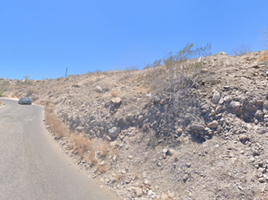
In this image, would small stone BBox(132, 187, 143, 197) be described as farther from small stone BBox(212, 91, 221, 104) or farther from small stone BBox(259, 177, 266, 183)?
small stone BBox(212, 91, 221, 104)

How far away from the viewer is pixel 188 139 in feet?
15.1

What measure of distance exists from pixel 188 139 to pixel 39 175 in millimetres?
4207

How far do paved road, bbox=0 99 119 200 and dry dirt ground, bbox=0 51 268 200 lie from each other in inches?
17.3

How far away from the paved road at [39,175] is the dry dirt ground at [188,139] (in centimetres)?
44

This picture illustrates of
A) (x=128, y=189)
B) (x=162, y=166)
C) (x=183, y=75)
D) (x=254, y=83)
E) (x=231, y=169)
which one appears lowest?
(x=128, y=189)

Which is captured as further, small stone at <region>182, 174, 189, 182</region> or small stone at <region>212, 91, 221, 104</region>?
small stone at <region>212, 91, 221, 104</region>

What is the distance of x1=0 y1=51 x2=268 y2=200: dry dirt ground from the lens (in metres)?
3.50

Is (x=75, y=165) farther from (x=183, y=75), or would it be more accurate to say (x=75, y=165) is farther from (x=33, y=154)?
(x=183, y=75)

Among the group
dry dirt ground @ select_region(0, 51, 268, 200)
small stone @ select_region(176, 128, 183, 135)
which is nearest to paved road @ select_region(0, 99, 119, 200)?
dry dirt ground @ select_region(0, 51, 268, 200)

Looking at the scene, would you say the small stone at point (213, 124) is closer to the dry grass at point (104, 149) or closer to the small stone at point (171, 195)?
the small stone at point (171, 195)

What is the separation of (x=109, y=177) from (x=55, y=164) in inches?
78.8

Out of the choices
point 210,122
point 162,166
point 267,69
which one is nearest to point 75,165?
point 162,166

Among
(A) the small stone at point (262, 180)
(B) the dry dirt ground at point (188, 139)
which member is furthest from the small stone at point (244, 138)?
(A) the small stone at point (262, 180)

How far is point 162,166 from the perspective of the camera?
172 inches
